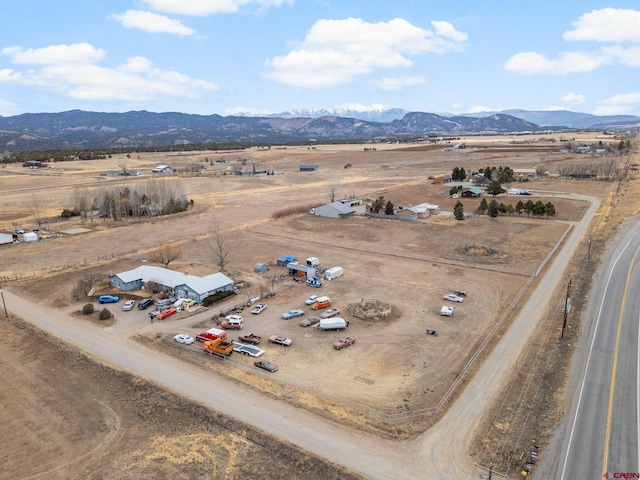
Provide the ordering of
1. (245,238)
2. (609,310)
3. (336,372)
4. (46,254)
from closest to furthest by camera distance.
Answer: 1. (336,372)
2. (609,310)
3. (46,254)
4. (245,238)

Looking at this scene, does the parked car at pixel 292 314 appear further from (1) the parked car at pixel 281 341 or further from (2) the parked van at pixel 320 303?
(1) the parked car at pixel 281 341

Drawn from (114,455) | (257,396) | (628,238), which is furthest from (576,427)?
(628,238)

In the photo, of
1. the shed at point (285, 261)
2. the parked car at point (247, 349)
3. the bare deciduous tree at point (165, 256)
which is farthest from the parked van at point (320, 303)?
the bare deciduous tree at point (165, 256)

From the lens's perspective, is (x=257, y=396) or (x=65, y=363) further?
(x=65, y=363)

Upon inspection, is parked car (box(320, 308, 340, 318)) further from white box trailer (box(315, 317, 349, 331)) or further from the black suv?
the black suv

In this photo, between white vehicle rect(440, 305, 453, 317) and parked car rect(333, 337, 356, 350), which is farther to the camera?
white vehicle rect(440, 305, 453, 317)

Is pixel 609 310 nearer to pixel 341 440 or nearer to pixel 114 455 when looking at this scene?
pixel 341 440

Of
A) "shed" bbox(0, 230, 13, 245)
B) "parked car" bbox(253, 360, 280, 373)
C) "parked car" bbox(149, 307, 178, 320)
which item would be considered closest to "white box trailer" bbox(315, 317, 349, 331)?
"parked car" bbox(253, 360, 280, 373)
